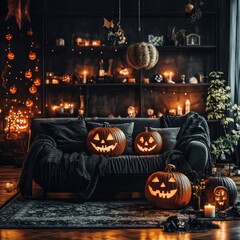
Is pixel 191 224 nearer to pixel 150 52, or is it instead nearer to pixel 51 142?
pixel 51 142

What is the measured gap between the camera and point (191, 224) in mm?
5031

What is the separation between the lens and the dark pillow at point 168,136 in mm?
7242

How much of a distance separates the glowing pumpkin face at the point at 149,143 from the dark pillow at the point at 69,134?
0.63m

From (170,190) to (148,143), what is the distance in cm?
134

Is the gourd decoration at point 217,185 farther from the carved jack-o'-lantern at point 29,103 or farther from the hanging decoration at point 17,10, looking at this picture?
the carved jack-o'-lantern at point 29,103

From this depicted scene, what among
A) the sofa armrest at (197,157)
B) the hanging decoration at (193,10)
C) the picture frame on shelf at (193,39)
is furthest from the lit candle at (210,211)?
the picture frame on shelf at (193,39)

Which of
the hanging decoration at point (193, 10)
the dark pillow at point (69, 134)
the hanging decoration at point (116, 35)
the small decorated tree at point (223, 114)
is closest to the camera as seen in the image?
the dark pillow at point (69, 134)

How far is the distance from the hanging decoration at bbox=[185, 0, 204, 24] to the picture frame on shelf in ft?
0.90

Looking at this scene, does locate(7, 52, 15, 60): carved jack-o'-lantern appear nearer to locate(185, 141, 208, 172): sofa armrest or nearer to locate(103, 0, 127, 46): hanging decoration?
locate(103, 0, 127, 46): hanging decoration

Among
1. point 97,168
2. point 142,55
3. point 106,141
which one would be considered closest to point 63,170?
point 97,168

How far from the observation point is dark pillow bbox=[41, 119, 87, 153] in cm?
723

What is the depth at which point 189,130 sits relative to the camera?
7379 millimetres

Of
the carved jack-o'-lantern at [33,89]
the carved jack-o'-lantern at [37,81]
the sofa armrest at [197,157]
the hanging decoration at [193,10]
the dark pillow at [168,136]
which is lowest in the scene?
the sofa armrest at [197,157]

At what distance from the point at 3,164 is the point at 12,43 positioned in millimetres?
1981
